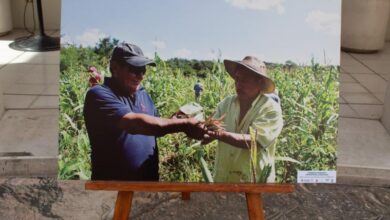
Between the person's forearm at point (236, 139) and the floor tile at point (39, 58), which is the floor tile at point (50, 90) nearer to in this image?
the floor tile at point (39, 58)

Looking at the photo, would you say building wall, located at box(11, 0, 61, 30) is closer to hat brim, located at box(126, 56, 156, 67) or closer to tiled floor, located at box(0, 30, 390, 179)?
tiled floor, located at box(0, 30, 390, 179)

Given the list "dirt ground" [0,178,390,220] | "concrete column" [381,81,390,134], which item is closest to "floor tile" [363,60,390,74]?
"concrete column" [381,81,390,134]

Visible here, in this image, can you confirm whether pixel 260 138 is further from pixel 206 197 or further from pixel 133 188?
pixel 206 197

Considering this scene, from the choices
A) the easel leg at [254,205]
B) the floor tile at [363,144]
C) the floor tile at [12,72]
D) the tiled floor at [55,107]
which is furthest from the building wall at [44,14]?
the easel leg at [254,205]

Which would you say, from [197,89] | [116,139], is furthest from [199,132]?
[116,139]

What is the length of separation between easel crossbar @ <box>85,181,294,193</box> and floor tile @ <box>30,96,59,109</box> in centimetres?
141

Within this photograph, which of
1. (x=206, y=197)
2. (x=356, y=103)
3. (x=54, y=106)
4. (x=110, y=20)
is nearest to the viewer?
(x=110, y=20)

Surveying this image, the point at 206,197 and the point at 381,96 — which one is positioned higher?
the point at 381,96

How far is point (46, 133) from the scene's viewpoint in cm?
229

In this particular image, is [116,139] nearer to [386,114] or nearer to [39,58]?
[386,114]

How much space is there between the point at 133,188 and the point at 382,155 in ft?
4.53

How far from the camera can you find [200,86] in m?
1.28

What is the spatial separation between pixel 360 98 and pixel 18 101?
196 cm

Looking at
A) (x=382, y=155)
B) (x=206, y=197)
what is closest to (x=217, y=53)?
(x=206, y=197)
